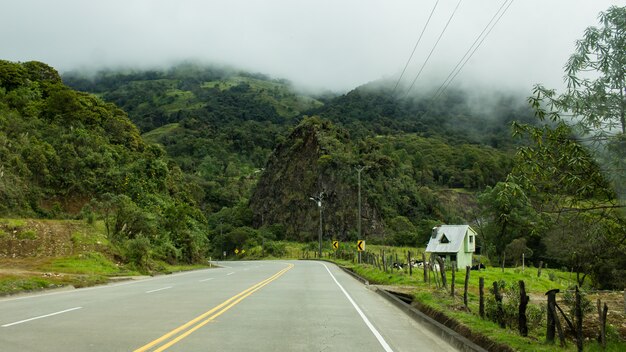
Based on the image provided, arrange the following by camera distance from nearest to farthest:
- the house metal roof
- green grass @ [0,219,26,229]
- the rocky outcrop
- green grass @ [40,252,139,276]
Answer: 1. green grass @ [40,252,139,276]
2. green grass @ [0,219,26,229]
3. the house metal roof
4. the rocky outcrop

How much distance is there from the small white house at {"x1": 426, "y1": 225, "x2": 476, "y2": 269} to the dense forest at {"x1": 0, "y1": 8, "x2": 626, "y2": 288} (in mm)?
4999

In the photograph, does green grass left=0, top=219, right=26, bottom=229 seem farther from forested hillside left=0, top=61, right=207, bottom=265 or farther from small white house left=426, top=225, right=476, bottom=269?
small white house left=426, top=225, right=476, bottom=269

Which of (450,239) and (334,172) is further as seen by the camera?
(334,172)

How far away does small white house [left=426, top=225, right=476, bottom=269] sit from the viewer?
5884 centimetres

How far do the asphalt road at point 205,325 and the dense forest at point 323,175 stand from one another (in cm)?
362

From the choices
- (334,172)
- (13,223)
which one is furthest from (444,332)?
(334,172)

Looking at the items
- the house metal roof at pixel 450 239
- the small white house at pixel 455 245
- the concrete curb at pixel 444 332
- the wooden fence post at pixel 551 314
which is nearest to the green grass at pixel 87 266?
the concrete curb at pixel 444 332

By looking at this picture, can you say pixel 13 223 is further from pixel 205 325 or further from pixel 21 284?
pixel 205 325

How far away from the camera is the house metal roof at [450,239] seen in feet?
194

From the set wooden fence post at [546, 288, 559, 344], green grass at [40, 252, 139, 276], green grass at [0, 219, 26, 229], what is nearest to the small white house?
green grass at [40, 252, 139, 276]

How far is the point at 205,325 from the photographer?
10430 mm

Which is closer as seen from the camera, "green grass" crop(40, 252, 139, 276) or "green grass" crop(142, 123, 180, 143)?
"green grass" crop(40, 252, 139, 276)

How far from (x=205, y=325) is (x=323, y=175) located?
111532 mm

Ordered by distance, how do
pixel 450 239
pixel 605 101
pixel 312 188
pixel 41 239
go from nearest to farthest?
1. pixel 605 101
2. pixel 41 239
3. pixel 450 239
4. pixel 312 188
